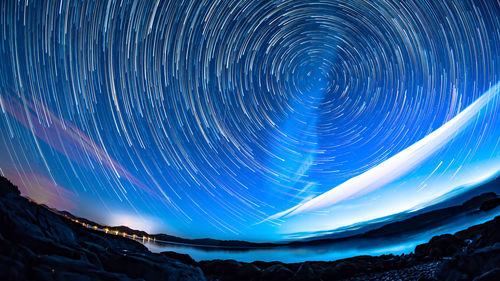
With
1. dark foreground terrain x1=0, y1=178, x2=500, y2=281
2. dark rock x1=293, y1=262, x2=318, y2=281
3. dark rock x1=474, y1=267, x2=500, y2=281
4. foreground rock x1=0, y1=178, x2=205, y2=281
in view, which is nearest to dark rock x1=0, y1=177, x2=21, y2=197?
dark foreground terrain x1=0, y1=178, x2=500, y2=281

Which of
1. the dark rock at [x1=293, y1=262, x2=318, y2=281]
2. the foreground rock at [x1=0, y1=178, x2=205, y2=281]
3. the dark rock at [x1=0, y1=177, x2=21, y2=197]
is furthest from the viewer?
the dark rock at [x1=293, y1=262, x2=318, y2=281]

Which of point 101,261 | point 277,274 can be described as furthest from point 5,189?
point 277,274

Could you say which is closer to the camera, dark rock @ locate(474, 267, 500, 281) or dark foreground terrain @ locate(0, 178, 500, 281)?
dark foreground terrain @ locate(0, 178, 500, 281)

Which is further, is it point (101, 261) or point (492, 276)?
point (101, 261)

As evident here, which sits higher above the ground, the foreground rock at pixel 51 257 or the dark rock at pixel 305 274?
the foreground rock at pixel 51 257

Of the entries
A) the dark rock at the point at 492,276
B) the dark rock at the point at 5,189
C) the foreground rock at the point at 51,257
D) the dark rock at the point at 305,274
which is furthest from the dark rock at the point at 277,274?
the dark rock at the point at 5,189

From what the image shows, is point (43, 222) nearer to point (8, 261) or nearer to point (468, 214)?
point (8, 261)

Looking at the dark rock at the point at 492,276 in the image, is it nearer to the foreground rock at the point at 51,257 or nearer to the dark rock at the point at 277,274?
the foreground rock at the point at 51,257

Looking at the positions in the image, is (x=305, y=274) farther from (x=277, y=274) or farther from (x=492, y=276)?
(x=492, y=276)

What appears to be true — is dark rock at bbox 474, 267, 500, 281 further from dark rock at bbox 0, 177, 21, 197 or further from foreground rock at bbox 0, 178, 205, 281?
dark rock at bbox 0, 177, 21, 197

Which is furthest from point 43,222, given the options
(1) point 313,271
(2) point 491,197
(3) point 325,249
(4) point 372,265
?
(2) point 491,197

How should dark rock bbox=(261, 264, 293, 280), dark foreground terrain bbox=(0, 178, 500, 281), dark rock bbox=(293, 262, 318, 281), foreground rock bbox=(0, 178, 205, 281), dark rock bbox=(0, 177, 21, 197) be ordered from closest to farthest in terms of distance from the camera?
foreground rock bbox=(0, 178, 205, 281) → dark foreground terrain bbox=(0, 178, 500, 281) → dark rock bbox=(0, 177, 21, 197) → dark rock bbox=(293, 262, 318, 281) → dark rock bbox=(261, 264, 293, 280)
